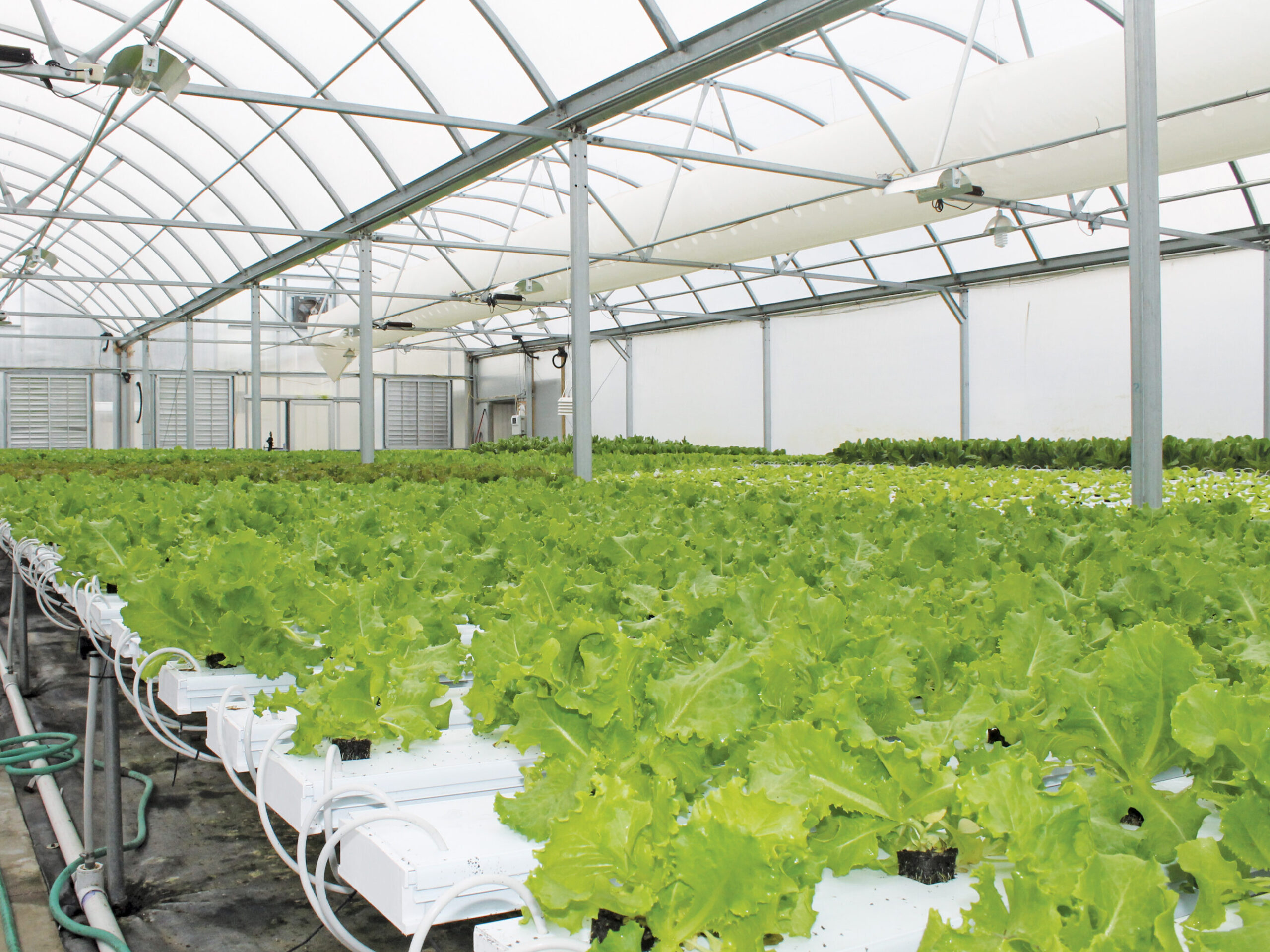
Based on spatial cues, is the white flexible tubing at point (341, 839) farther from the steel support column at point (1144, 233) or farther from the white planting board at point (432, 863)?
the steel support column at point (1144, 233)

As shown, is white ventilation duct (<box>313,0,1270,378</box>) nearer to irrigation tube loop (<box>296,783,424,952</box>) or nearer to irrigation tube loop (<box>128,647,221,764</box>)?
irrigation tube loop (<box>128,647,221,764</box>)

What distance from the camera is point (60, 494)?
5465 millimetres

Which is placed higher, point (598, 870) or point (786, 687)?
point (786, 687)

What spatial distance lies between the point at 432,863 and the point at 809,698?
22.8 inches

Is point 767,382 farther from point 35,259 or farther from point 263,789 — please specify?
point 263,789

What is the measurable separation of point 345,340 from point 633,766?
22.1 m

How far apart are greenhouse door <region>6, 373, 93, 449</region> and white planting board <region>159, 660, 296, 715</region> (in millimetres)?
30062

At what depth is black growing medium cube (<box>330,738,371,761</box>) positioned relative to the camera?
154 centimetres

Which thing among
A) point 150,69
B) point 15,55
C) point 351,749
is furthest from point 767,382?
point 351,749

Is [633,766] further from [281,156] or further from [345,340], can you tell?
[345,340]

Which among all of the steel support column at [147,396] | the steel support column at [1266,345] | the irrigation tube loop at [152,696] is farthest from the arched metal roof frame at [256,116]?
the steel support column at [147,396]

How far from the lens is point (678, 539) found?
9.89ft

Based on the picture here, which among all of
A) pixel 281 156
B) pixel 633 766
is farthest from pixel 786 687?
pixel 281 156

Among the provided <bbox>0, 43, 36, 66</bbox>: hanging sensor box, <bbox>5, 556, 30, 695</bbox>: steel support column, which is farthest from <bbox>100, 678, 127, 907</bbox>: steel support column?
<bbox>0, 43, 36, 66</bbox>: hanging sensor box
